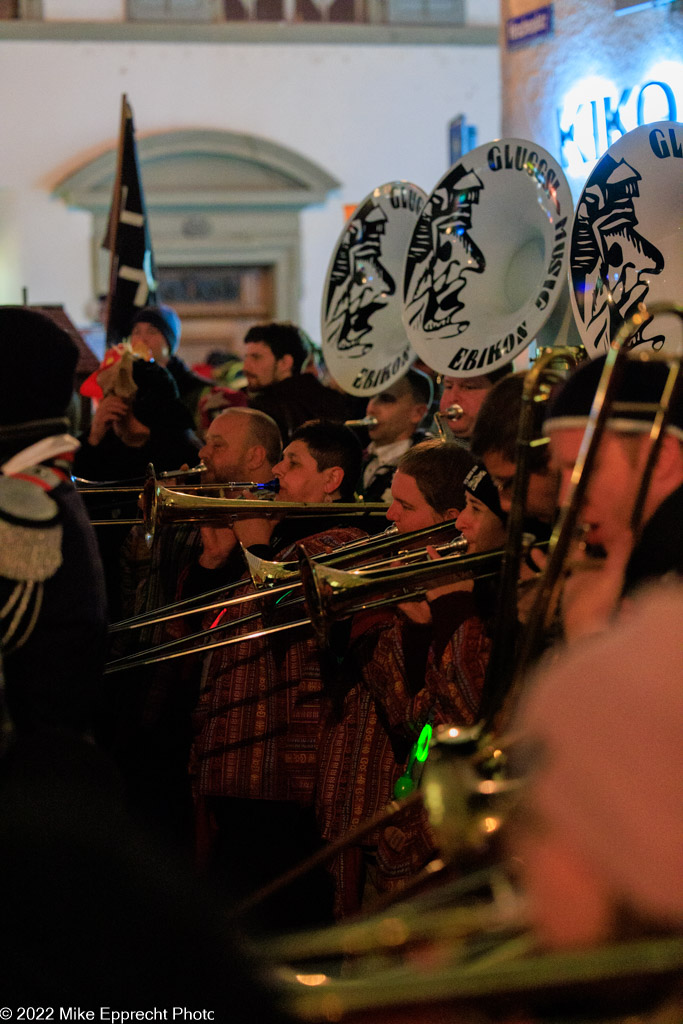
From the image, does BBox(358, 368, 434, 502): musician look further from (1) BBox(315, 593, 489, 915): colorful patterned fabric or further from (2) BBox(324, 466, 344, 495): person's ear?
(1) BBox(315, 593, 489, 915): colorful patterned fabric

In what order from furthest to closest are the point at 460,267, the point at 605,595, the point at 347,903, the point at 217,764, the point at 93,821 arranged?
the point at 460,267
the point at 217,764
the point at 347,903
the point at 605,595
the point at 93,821

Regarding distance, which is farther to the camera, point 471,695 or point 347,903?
point 347,903

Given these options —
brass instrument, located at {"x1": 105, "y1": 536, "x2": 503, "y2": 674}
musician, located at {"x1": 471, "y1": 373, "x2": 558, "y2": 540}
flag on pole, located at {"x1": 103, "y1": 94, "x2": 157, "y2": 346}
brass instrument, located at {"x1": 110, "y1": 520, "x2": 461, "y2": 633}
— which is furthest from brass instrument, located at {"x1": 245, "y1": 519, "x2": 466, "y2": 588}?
flag on pole, located at {"x1": 103, "y1": 94, "x2": 157, "y2": 346}

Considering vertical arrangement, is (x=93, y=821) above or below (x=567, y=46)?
below

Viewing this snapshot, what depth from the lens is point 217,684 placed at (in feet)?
10.4

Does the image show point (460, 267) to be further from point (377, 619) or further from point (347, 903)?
point (347, 903)

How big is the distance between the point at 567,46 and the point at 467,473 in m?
2.62

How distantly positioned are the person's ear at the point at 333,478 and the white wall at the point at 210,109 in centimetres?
837

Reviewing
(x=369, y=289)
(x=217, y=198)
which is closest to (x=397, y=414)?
(x=369, y=289)

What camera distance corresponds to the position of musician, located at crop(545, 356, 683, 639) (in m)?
1.62

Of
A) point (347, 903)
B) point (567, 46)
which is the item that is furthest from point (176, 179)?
point (347, 903)

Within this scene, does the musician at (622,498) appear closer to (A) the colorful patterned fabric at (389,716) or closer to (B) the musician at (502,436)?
(B) the musician at (502,436)

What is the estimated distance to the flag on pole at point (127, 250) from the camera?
6.34 m

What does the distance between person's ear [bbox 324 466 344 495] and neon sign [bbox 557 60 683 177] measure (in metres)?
1.66
